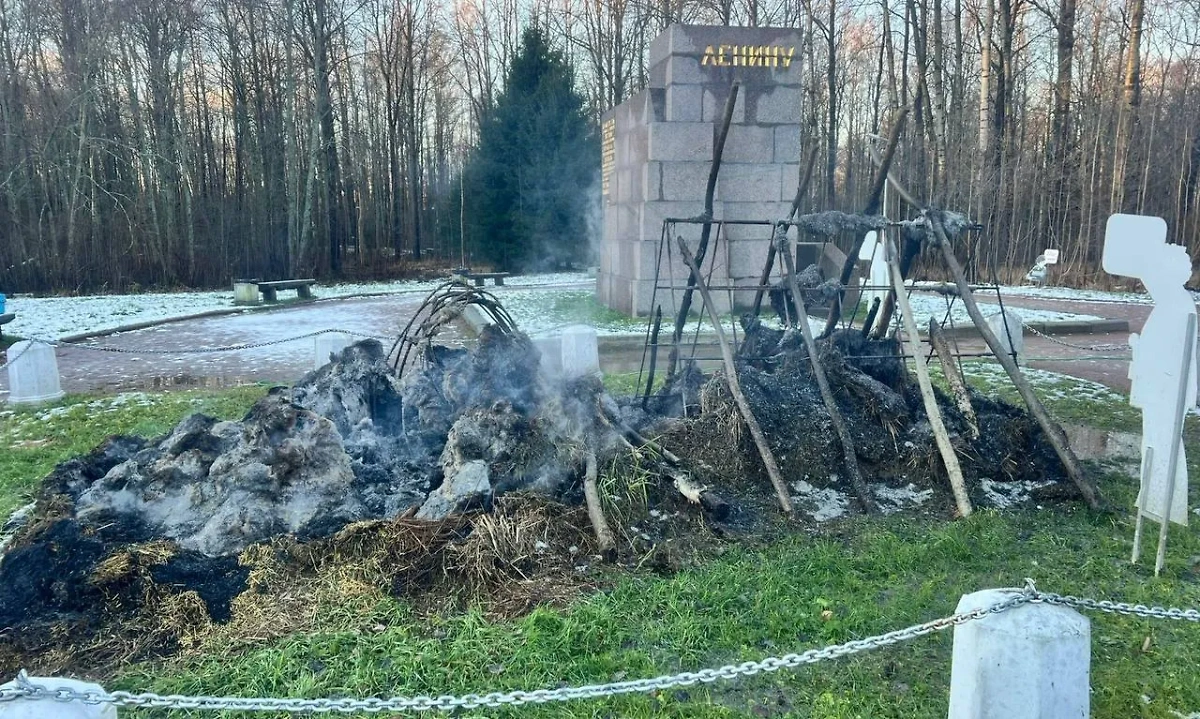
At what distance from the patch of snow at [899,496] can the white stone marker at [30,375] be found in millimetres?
8540

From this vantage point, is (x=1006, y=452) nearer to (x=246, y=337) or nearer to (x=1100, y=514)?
(x=1100, y=514)

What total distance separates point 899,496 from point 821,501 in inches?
22.2

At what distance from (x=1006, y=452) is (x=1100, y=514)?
2.67ft

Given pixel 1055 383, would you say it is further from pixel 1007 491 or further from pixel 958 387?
pixel 1007 491

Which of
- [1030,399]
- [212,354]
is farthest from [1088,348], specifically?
[212,354]

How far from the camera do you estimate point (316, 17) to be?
1014 inches

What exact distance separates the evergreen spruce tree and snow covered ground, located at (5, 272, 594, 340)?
16.0ft

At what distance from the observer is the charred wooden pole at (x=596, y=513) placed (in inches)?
179

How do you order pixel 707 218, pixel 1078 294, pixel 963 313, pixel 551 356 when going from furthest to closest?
pixel 1078 294 → pixel 963 313 → pixel 551 356 → pixel 707 218

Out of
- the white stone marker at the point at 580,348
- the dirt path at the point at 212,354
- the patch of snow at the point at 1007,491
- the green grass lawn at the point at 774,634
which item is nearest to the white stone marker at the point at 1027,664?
the green grass lawn at the point at 774,634

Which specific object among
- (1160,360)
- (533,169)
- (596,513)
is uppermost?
(533,169)

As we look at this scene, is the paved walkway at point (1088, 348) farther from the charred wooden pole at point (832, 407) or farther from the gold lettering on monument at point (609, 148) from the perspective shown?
the gold lettering on monument at point (609, 148)

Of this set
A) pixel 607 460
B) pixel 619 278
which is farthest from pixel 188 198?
pixel 607 460

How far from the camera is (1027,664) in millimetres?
2340
